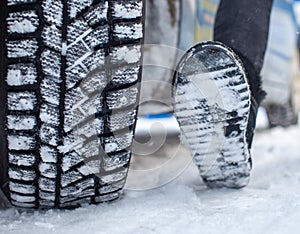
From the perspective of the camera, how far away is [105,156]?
2.59 ft

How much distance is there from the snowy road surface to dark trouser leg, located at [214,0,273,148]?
0.15 m

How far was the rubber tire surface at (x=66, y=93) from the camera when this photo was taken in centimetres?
68

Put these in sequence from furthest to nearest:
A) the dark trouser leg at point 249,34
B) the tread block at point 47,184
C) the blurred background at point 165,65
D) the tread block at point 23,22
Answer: the blurred background at point 165,65 < the dark trouser leg at point 249,34 < the tread block at point 47,184 < the tread block at point 23,22

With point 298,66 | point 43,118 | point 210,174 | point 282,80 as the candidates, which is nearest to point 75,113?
point 43,118

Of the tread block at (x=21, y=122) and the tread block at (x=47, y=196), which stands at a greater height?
the tread block at (x=21, y=122)

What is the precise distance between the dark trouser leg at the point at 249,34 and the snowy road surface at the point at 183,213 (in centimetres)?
15

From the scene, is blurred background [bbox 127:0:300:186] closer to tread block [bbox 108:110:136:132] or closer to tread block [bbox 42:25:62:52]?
tread block [bbox 108:110:136:132]

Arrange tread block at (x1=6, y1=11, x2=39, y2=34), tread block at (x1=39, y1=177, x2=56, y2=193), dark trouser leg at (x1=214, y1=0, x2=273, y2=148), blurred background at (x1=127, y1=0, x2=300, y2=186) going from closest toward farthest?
tread block at (x1=6, y1=11, x2=39, y2=34) < tread block at (x1=39, y1=177, x2=56, y2=193) < dark trouser leg at (x1=214, y1=0, x2=273, y2=148) < blurred background at (x1=127, y1=0, x2=300, y2=186)

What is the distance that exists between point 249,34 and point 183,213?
438 millimetres

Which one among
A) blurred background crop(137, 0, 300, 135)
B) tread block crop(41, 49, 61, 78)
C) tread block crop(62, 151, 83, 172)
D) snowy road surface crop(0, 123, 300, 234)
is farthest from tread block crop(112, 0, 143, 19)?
blurred background crop(137, 0, 300, 135)

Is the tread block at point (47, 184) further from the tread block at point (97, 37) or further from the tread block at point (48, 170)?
the tread block at point (97, 37)

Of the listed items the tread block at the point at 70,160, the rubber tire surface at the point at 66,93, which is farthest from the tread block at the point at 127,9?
the tread block at the point at 70,160

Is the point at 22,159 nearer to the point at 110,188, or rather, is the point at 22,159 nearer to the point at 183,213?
the point at 110,188

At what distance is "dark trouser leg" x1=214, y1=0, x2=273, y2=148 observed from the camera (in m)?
0.98
